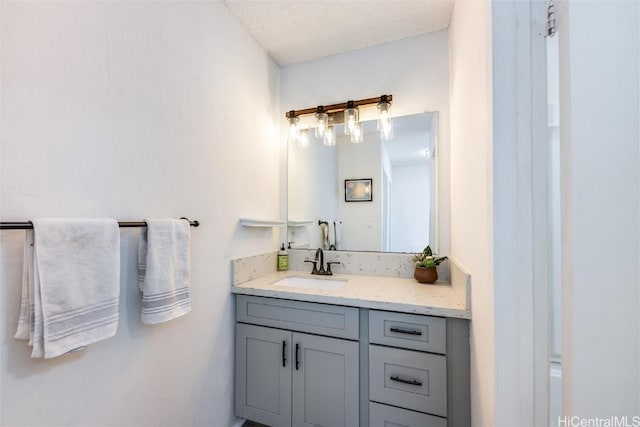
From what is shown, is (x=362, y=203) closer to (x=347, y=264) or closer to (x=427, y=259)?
(x=347, y=264)

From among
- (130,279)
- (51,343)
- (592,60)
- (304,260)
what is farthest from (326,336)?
(592,60)

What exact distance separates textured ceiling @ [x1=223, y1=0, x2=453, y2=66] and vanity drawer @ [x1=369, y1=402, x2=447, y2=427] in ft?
7.02

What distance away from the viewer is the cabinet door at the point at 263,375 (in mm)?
1357

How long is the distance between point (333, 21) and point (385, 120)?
0.69 metres

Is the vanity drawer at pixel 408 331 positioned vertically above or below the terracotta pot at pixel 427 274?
below

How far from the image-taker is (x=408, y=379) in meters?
1.16

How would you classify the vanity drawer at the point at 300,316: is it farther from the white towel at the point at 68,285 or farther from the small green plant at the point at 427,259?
the white towel at the point at 68,285

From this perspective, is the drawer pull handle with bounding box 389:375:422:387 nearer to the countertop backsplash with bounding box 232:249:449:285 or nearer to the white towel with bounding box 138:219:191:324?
the countertop backsplash with bounding box 232:249:449:285

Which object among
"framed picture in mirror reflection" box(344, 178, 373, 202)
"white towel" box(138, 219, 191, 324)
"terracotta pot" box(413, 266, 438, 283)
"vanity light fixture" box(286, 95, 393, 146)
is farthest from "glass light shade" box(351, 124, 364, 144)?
"white towel" box(138, 219, 191, 324)

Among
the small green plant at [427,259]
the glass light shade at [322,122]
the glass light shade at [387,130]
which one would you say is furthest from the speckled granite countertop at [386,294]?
the glass light shade at [322,122]

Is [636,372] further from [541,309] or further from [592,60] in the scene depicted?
[592,60]

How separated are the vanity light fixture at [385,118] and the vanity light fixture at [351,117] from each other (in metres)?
0.16

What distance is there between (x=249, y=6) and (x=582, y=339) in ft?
6.53

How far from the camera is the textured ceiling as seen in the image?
4.73 ft
